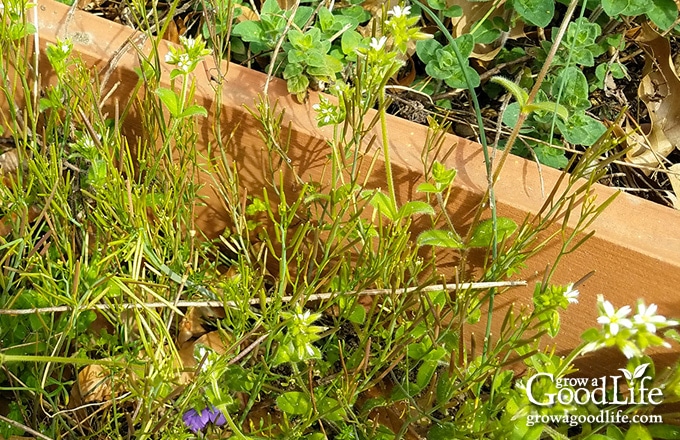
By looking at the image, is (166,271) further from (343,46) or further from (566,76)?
(566,76)

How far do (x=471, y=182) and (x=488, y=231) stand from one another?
0.07 m

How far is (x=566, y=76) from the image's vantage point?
3.10ft

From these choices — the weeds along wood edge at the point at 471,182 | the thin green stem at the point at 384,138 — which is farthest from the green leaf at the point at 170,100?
the thin green stem at the point at 384,138

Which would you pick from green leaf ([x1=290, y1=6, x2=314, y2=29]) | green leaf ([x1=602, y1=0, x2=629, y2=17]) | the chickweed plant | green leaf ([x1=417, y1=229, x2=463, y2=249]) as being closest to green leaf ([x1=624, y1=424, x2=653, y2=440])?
the chickweed plant

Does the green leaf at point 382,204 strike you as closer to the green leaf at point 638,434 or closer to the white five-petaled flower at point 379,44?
the white five-petaled flower at point 379,44

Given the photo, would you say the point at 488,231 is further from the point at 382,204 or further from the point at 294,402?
the point at 294,402

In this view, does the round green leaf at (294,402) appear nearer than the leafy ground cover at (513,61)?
Yes

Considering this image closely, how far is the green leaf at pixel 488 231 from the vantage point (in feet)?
2.78

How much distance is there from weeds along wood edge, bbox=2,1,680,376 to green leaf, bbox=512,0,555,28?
23 cm

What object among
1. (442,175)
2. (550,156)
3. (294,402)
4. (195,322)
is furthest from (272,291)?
(550,156)

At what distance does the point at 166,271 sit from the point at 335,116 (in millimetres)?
284

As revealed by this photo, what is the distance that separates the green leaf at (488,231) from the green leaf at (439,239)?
0.03 m

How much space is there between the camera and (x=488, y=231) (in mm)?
861

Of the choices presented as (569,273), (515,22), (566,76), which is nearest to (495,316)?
(569,273)
